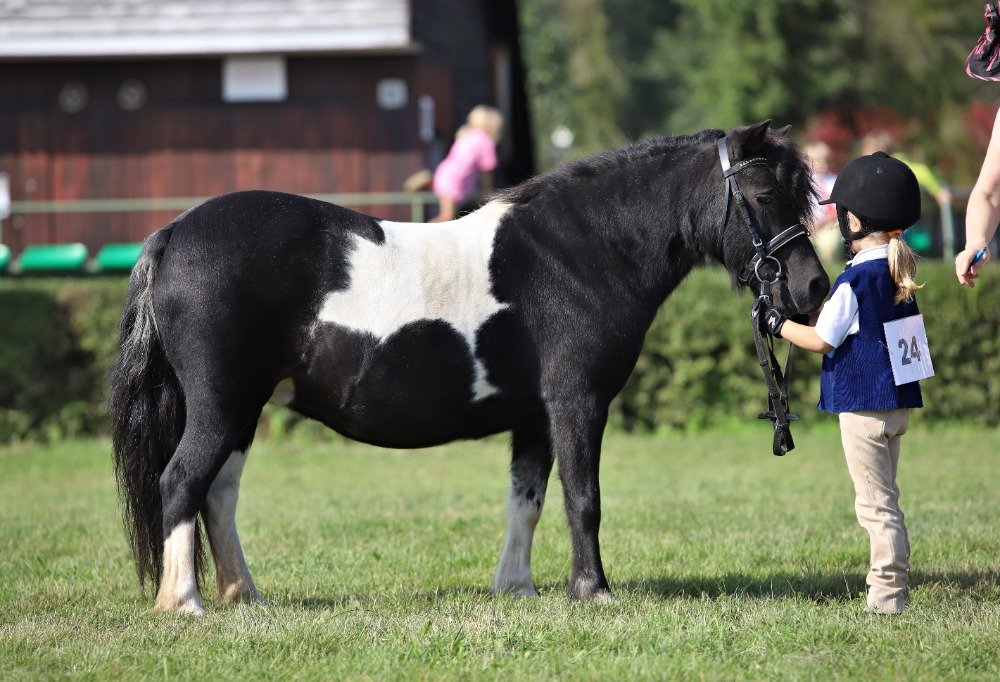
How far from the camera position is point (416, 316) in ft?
17.6

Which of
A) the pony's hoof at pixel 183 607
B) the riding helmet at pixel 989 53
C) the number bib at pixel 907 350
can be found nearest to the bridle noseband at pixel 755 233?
the number bib at pixel 907 350

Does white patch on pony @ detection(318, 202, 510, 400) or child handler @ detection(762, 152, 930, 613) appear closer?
child handler @ detection(762, 152, 930, 613)

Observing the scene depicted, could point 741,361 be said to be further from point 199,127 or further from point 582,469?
point 199,127

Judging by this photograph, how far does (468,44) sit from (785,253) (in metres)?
16.7

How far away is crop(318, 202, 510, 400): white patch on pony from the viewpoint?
534 centimetres

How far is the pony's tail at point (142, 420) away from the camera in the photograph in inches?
215

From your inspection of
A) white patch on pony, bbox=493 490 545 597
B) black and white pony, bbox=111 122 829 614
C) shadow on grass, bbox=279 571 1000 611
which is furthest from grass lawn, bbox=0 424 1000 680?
black and white pony, bbox=111 122 829 614

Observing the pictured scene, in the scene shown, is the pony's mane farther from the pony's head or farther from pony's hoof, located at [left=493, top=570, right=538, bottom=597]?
pony's hoof, located at [left=493, top=570, right=538, bottom=597]

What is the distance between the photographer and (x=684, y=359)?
11906 mm

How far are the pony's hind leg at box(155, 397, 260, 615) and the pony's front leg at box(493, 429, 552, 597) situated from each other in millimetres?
1390

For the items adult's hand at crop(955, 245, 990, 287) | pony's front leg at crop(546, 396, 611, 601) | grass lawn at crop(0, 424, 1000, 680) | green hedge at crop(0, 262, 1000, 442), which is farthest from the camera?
green hedge at crop(0, 262, 1000, 442)

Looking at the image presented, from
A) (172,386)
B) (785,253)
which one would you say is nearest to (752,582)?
(785,253)

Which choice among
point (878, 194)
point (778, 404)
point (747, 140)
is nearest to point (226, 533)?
point (778, 404)

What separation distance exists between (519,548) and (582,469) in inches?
29.4
